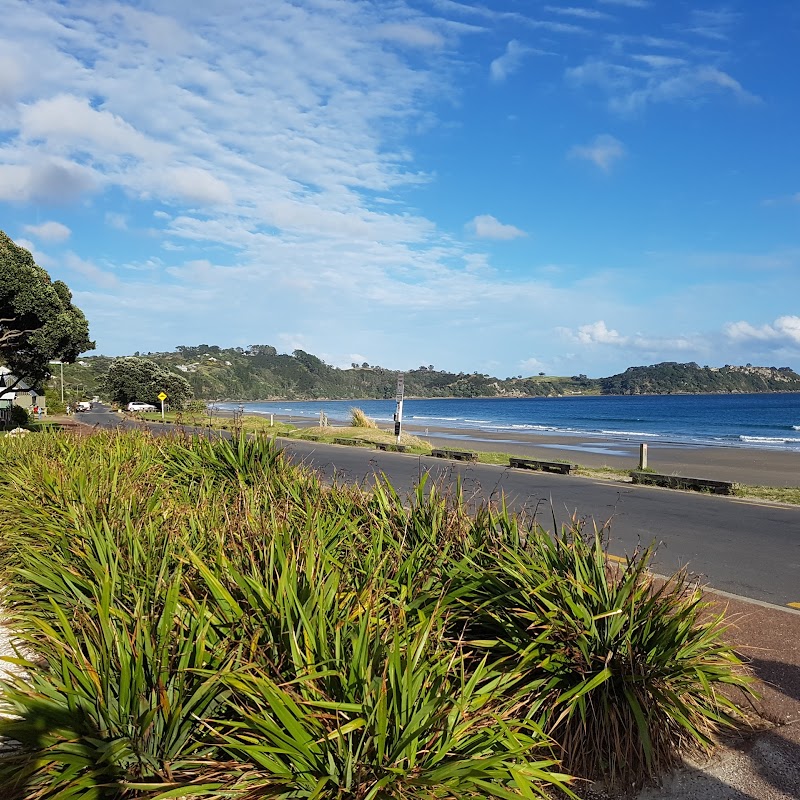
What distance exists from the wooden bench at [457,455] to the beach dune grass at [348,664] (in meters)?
16.7

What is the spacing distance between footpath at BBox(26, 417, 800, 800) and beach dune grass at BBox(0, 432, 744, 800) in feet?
0.48

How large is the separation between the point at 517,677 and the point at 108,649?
1868 mm

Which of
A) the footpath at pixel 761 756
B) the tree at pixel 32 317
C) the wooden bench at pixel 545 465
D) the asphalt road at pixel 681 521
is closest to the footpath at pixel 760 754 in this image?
the footpath at pixel 761 756

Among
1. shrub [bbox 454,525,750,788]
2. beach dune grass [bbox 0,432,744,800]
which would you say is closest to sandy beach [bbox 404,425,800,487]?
shrub [bbox 454,525,750,788]

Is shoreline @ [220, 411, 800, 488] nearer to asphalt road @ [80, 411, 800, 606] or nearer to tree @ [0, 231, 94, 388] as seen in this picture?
asphalt road @ [80, 411, 800, 606]

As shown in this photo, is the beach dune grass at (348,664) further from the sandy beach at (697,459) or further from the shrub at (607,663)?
the sandy beach at (697,459)

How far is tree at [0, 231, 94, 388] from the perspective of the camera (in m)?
26.4

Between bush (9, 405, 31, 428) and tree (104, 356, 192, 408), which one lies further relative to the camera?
tree (104, 356, 192, 408)

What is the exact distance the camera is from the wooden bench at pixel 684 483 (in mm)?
14539

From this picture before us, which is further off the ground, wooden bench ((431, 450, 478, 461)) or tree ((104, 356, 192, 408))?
tree ((104, 356, 192, 408))

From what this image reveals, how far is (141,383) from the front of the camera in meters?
93.2

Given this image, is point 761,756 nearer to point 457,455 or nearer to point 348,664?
point 348,664

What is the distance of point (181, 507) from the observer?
6152mm

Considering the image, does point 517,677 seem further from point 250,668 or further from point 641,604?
point 250,668
